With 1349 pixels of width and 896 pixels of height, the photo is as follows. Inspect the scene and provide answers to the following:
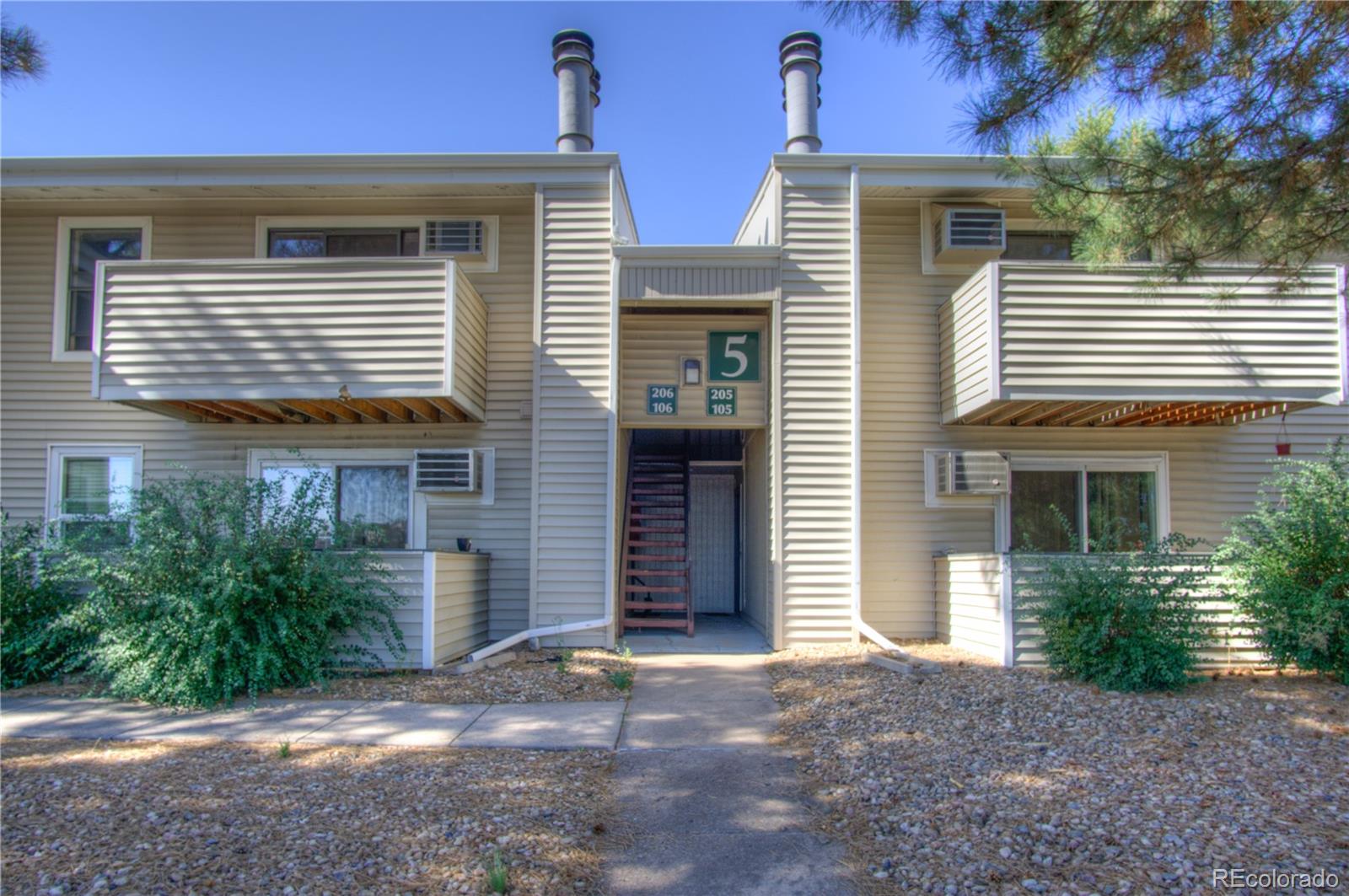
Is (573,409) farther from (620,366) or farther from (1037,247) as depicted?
(1037,247)

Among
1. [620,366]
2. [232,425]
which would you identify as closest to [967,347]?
[620,366]

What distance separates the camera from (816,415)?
9148 mm

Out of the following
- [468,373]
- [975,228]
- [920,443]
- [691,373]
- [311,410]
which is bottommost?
[920,443]

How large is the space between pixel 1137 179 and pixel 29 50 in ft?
21.7

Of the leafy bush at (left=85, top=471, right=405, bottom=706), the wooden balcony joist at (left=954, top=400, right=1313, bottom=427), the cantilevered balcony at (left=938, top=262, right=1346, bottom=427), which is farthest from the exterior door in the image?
the leafy bush at (left=85, top=471, right=405, bottom=706)

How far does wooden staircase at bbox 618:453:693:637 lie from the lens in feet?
33.4

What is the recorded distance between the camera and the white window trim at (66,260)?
32.2 feet

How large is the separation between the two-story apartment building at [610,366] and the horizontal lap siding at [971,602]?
0.06 metres

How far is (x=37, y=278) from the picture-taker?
9914 mm

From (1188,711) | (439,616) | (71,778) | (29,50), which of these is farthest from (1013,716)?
(29,50)

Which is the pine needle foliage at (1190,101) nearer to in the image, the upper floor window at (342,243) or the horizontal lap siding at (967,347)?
the horizontal lap siding at (967,347)

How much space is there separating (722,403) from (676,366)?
68 cm

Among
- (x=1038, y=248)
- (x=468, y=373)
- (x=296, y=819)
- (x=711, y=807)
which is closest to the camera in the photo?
(x=296, y=819)

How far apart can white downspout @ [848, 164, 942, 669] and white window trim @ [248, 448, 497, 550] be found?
4.00 meters
